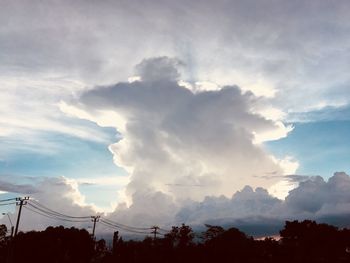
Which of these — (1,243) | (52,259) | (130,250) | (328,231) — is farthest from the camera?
(1,243)

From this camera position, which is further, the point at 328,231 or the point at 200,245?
the point at 328,231

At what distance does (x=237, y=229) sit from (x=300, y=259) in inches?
854

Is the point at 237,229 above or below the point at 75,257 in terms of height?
above

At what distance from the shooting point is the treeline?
344 feet

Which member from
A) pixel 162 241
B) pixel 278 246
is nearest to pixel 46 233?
pixel 162 241

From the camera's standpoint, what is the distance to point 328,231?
12069cm

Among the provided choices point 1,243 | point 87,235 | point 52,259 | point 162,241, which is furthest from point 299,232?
point 1,243

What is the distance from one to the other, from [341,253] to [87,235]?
69.9 meters

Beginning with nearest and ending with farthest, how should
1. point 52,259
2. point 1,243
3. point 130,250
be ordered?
point 52,259, point 130,250, point 1,243

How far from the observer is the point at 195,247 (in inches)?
4341

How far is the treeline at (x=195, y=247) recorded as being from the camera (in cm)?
10500

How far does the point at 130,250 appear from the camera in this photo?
368 ft

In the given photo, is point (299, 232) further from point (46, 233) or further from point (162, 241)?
point (46, 233)

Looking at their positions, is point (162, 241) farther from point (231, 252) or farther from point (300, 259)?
point (300, 259)
